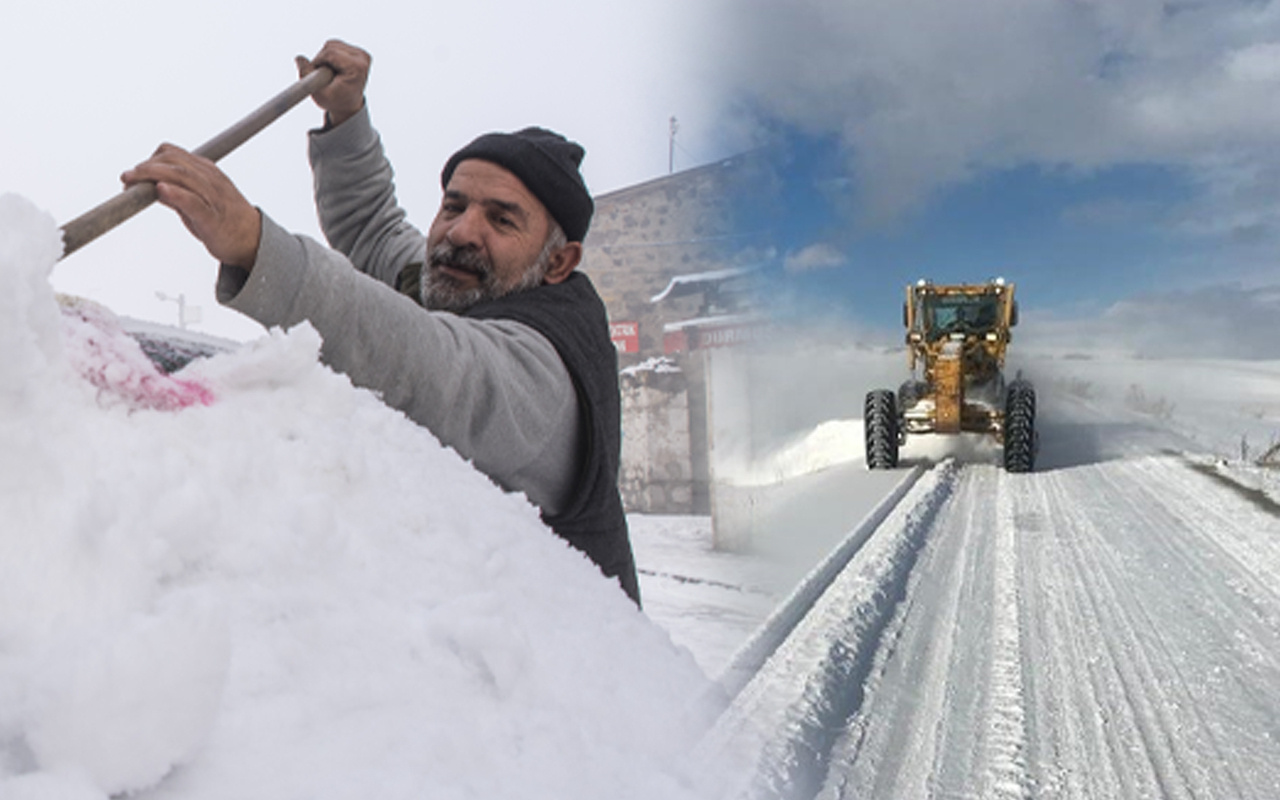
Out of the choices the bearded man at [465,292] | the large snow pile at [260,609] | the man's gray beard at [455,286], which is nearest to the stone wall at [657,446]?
the bearded man at [465,292]

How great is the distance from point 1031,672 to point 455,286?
132cm

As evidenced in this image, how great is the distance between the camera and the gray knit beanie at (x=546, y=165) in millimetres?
1230

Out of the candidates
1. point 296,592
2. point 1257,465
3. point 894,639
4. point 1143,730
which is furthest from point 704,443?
point 296,592

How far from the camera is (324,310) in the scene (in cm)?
78

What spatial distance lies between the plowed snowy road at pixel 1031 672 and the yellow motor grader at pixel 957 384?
1902 mm

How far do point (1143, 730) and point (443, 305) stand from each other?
1279mm

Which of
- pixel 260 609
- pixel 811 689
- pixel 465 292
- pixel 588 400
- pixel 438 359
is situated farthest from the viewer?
pixel 811 689

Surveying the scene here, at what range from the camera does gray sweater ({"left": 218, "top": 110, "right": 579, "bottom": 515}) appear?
2.50ft

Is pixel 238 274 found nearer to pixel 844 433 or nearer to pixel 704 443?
pixel 704 443

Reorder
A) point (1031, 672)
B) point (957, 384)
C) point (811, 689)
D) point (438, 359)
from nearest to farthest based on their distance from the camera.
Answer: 1. point (438, 359)
2. point (811, 689)
3. point (1031, 672)
4. point (957, 384)

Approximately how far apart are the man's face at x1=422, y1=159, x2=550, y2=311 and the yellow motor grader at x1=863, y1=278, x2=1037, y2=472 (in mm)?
4406

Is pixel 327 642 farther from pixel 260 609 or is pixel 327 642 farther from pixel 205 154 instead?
pixel 205 154

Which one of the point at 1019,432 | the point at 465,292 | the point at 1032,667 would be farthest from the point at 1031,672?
the point at 1019,432

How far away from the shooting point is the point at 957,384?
17.7ft
